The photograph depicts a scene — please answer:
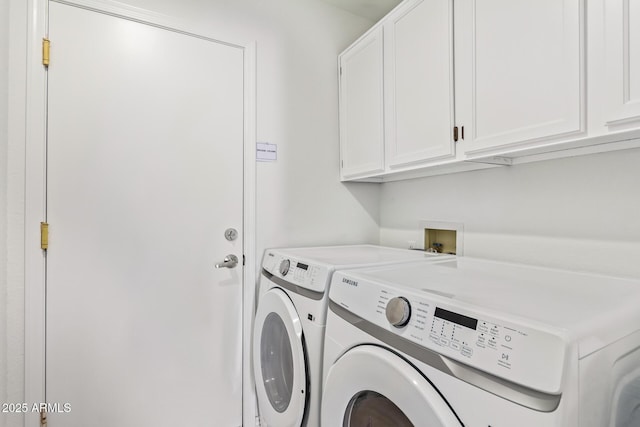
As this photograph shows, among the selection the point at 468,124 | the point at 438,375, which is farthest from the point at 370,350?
the point at 468,124

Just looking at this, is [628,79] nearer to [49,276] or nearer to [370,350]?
[370,350]

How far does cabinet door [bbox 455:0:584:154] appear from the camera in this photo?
932mm

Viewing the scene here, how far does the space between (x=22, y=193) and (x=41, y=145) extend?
0.21 meters

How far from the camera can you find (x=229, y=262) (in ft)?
5.47

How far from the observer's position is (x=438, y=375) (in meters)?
0.67

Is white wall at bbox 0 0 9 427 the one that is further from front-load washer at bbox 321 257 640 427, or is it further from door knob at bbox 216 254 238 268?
front-load washer at bbox 321 257 640 427

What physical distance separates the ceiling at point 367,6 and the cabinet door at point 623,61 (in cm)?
139

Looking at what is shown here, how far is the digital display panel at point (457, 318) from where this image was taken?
0.64 metres

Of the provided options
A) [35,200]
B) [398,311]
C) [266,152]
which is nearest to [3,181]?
[35,200]

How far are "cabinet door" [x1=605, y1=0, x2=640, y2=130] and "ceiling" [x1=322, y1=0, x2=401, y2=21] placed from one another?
4.57 feet

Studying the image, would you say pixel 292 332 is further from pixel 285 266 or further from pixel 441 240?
pixel 441 240

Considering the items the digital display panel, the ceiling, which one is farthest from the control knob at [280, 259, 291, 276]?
the ceiling

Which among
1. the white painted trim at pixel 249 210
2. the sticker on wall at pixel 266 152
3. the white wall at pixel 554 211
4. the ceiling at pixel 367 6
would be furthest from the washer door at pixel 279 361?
the ceiling at pixel 367 6

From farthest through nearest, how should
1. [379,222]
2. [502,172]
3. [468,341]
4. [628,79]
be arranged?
[379,222], [502,172], [628,79], [468,341]
